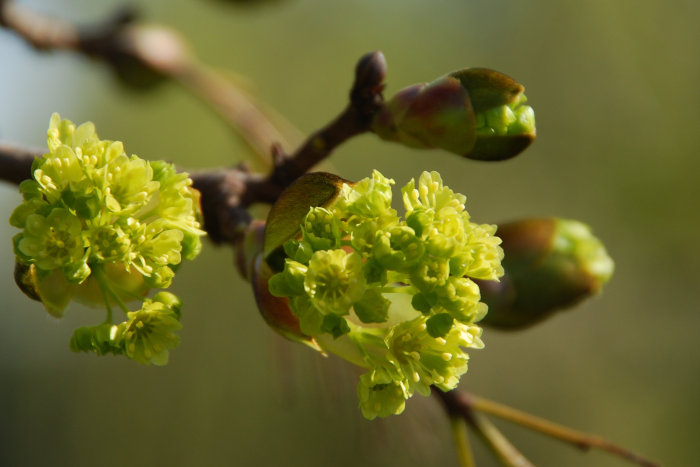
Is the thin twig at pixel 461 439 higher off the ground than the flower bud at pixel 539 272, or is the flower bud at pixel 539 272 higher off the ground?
the flower bud at pixel 539 272

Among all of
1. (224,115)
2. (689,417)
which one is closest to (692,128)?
(689,417)

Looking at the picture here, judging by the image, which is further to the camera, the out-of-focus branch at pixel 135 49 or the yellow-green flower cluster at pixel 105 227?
the out-of-focus branch at pixel 135 49

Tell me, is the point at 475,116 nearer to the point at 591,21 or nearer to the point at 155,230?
the point at 155,230

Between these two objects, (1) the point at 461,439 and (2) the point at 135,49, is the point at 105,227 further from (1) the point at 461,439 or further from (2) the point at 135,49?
(2) the point at 135,49

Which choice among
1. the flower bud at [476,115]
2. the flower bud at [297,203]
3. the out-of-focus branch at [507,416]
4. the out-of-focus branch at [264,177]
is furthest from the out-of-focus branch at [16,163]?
the out-of-focus branch at [507,416]

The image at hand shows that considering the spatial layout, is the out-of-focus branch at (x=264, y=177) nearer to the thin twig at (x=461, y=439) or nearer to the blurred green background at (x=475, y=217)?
the thin twig at (x=461, y=439)

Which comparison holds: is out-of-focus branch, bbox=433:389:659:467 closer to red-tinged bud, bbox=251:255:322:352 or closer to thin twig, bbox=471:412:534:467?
thin twig, bbox=471:412:534:467
